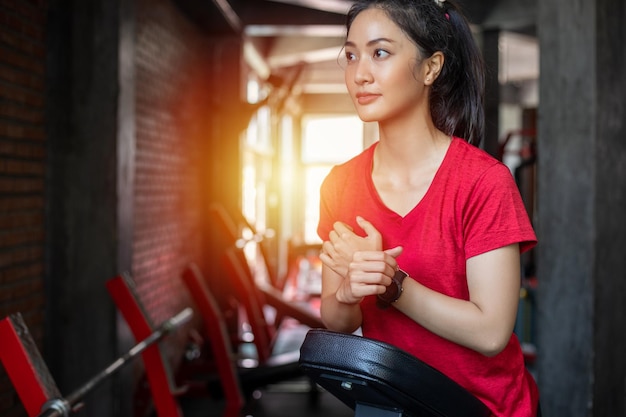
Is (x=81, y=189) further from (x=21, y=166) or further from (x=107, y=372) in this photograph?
(x=107, y=372)

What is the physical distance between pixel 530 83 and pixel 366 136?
311 cm

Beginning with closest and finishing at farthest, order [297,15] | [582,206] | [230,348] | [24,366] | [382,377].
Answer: [382,377]
[24,366]
[582,206]
[230,348]
[297,15]

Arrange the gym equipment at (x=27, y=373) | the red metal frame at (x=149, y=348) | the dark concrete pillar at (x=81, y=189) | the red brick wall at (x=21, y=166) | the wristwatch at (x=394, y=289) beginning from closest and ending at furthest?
the wristwatch at (x=394, y=289), the gym equipment at (x=27, y=373), the red metal frame at (x=149, y=348), the red brick wall at (x=21, y=166), the dark concrete pillar at (x=81, y=189)

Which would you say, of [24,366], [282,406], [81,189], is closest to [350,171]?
[24,366]

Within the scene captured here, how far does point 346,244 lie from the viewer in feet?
4.19

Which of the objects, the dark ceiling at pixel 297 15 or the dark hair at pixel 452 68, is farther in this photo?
the dark ceiling at pixel 297 15

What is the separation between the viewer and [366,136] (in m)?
12.7

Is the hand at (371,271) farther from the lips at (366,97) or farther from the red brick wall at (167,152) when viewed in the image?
the red brick wall at (167,152)

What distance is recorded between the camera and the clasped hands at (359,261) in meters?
1.21

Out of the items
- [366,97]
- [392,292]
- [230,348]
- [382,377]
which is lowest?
[230,348]

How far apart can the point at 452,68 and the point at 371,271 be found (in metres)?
0.50

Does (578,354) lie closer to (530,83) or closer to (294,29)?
(294,29)

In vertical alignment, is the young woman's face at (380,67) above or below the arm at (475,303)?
above

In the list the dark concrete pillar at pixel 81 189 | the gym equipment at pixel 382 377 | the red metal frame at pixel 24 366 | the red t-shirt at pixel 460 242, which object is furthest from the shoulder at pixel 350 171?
the dark concrete pillar at pixel 81 189
